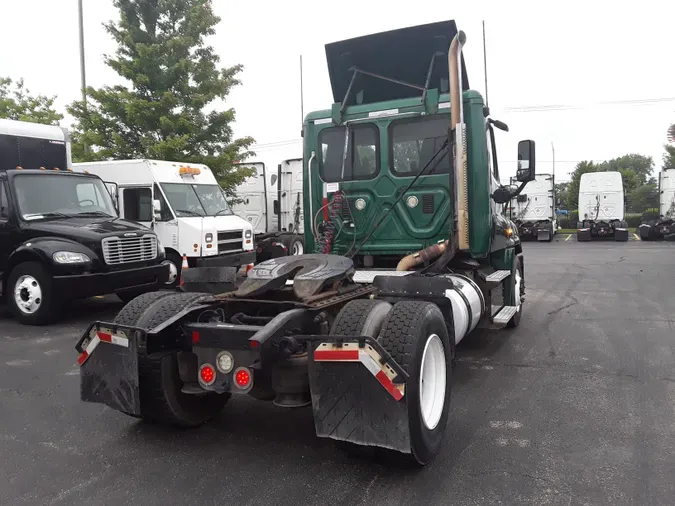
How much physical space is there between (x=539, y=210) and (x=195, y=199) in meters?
22.3

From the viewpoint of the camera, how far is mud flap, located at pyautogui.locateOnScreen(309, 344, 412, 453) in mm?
3104

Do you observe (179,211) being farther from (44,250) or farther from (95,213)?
(44,250)

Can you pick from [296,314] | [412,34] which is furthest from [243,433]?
[412,34]

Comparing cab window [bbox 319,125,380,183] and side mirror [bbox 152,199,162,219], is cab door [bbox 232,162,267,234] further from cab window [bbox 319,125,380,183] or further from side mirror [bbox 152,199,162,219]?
cab window [bbox 319,125,380,183]

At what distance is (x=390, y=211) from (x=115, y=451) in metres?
3.84

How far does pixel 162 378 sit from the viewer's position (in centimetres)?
376

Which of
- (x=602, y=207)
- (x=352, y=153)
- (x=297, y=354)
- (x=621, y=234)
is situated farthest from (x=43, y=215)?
(x=621, y=234)

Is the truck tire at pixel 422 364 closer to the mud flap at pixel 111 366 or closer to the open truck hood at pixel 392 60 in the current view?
the mud flap at pixel 111 366

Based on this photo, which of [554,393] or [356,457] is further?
[554,393]

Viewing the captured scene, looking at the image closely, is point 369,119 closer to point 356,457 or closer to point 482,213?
point 482,213

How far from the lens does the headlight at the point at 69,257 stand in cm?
812

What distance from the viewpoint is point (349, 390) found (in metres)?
3.16

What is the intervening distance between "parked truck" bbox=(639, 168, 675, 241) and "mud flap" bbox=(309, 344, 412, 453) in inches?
1156

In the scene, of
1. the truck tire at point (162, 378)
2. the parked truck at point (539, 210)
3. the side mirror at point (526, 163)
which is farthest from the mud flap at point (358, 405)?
the parked truck at point (539, 210)
